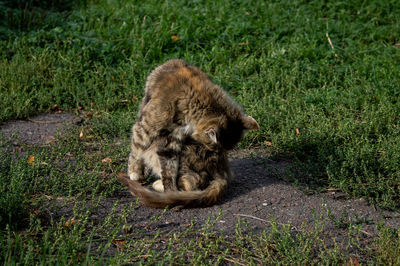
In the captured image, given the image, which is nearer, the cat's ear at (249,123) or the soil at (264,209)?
the soil at (264,209)

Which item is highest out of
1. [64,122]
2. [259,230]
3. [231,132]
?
[231,132]

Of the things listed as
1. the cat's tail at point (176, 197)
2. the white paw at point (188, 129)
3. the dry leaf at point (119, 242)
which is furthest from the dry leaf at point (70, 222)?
the white paw at point (188, 129)

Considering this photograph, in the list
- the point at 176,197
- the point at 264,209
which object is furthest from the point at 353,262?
the point at 176,197

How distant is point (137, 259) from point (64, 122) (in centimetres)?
369

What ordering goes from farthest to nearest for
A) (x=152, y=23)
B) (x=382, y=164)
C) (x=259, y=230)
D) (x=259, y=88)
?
(x=152, y=23) → (x=259, y=88) → (x=382, y=164) → (x=259, y=230)

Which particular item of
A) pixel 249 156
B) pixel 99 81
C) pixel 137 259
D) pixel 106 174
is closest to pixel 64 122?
pixel 99 81

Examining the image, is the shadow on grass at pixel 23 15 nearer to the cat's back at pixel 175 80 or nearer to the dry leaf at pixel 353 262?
the cat's back at pixel 175 80

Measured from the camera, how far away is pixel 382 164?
536 centimetres

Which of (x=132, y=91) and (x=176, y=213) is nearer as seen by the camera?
(x=176, y=213)

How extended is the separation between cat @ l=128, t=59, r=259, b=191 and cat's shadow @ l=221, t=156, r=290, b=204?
49 centimetres

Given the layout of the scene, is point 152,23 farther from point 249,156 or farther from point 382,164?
point 382,164

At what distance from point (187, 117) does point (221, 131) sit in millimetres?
360

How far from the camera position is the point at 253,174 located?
18.6 feet

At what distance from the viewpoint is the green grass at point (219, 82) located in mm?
4840
